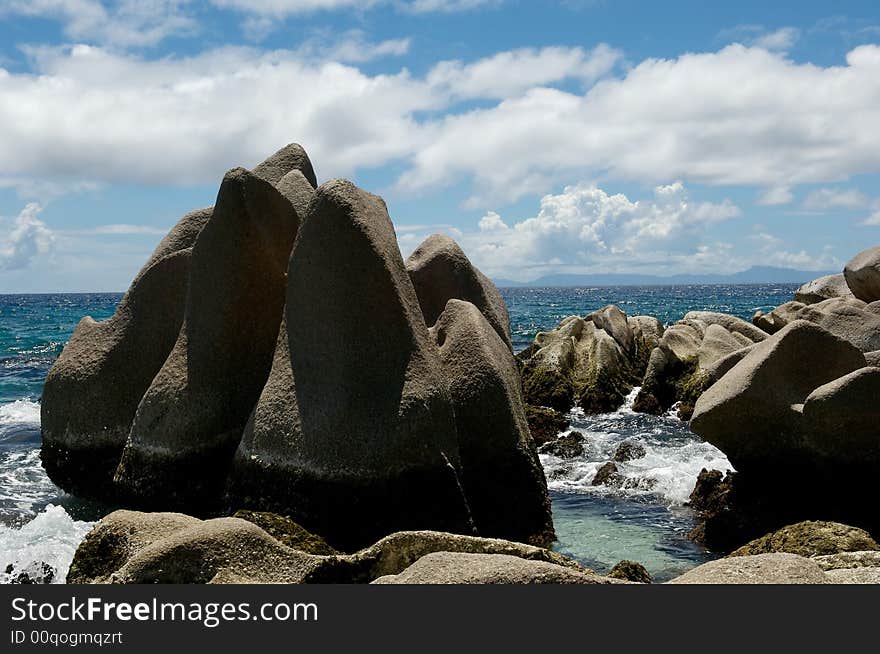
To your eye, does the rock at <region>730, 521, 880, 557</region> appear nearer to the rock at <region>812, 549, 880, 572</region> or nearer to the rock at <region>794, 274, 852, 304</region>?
the rock at <region>812, 549, 880, 572</region>

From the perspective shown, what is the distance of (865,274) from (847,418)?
529 inches

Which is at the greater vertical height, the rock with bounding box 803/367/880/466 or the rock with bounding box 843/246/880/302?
the rock with bounding box 843/246/880/302

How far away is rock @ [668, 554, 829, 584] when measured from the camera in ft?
14.0

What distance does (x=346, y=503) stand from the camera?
8.09 meters

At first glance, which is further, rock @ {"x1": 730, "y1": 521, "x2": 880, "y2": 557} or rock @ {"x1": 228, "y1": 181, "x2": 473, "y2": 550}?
rock @ {"x1": 228, "y1": 181, "x2": 473, "y2": 550}

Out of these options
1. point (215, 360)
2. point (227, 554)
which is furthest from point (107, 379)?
point (227, 554)

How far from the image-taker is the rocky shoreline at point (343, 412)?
806cm

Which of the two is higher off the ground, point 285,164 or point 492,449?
point 285,164

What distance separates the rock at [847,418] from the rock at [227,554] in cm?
521

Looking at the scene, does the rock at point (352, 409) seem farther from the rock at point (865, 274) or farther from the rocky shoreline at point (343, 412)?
the rock at point (865, 274)

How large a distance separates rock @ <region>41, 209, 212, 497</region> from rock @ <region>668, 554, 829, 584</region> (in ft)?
27.4

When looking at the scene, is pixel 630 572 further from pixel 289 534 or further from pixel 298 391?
pixel 298 391

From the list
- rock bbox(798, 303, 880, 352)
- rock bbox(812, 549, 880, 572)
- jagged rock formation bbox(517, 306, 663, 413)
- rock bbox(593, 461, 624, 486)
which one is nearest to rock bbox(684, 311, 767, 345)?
jagged rock formation bbox(517, 306, 663, 413)

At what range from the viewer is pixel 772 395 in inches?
395
